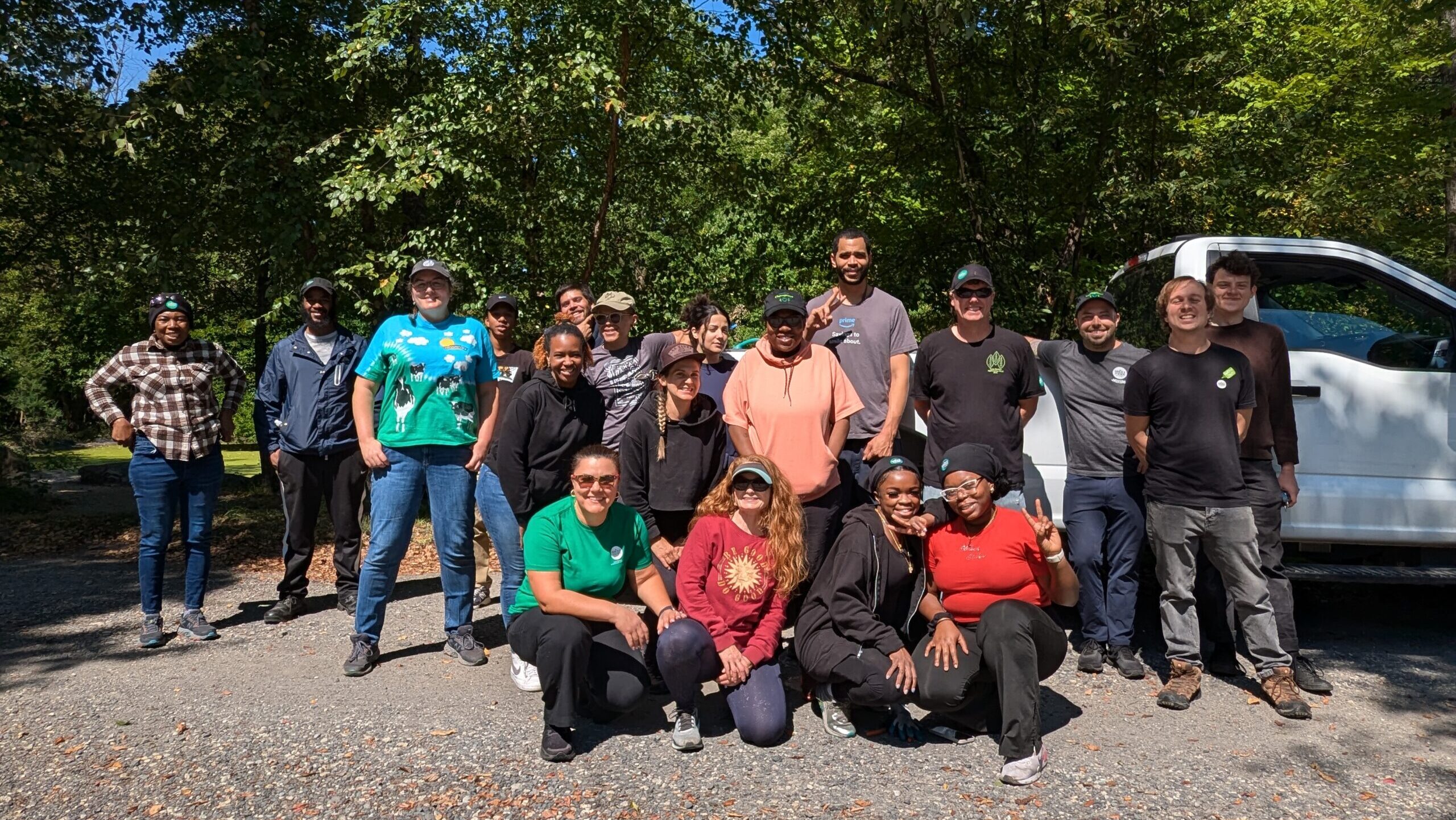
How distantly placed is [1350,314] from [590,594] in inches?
170

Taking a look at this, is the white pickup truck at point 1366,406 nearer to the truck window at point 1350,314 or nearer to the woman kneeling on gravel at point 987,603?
the truck window at point 1350,314

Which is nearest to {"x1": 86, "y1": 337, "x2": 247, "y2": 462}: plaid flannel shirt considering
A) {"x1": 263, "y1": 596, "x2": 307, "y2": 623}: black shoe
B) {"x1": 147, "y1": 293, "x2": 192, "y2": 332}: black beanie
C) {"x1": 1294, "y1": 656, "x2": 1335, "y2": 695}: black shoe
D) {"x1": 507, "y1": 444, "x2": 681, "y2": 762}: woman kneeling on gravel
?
{"x1": 147, "y1": 293, "x2": 192, "y2": 332}: black beanie

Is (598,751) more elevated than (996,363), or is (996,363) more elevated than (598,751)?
(996,363)

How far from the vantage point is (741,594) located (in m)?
4.36

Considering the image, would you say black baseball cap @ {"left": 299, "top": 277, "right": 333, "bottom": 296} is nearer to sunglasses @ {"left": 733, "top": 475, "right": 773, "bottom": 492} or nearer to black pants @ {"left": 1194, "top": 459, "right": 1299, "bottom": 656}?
sunglasses @ {"left": 733, "top": 475, "right": 773, "bottom": 492}

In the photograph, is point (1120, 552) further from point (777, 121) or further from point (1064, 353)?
point (777, 121)

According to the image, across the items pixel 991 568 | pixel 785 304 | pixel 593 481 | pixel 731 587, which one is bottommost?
pixel 731 587

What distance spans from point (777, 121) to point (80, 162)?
11.4 meters

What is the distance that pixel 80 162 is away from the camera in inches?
433

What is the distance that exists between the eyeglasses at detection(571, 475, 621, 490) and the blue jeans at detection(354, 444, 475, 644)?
1.15 meters

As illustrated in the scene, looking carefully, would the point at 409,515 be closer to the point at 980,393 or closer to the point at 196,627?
the point at 196,627

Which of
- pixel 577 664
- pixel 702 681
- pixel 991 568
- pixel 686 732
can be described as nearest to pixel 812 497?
pixel 991 568

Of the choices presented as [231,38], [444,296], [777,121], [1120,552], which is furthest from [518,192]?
[777,121]

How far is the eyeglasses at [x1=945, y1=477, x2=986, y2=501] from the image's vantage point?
4328 millimetres
